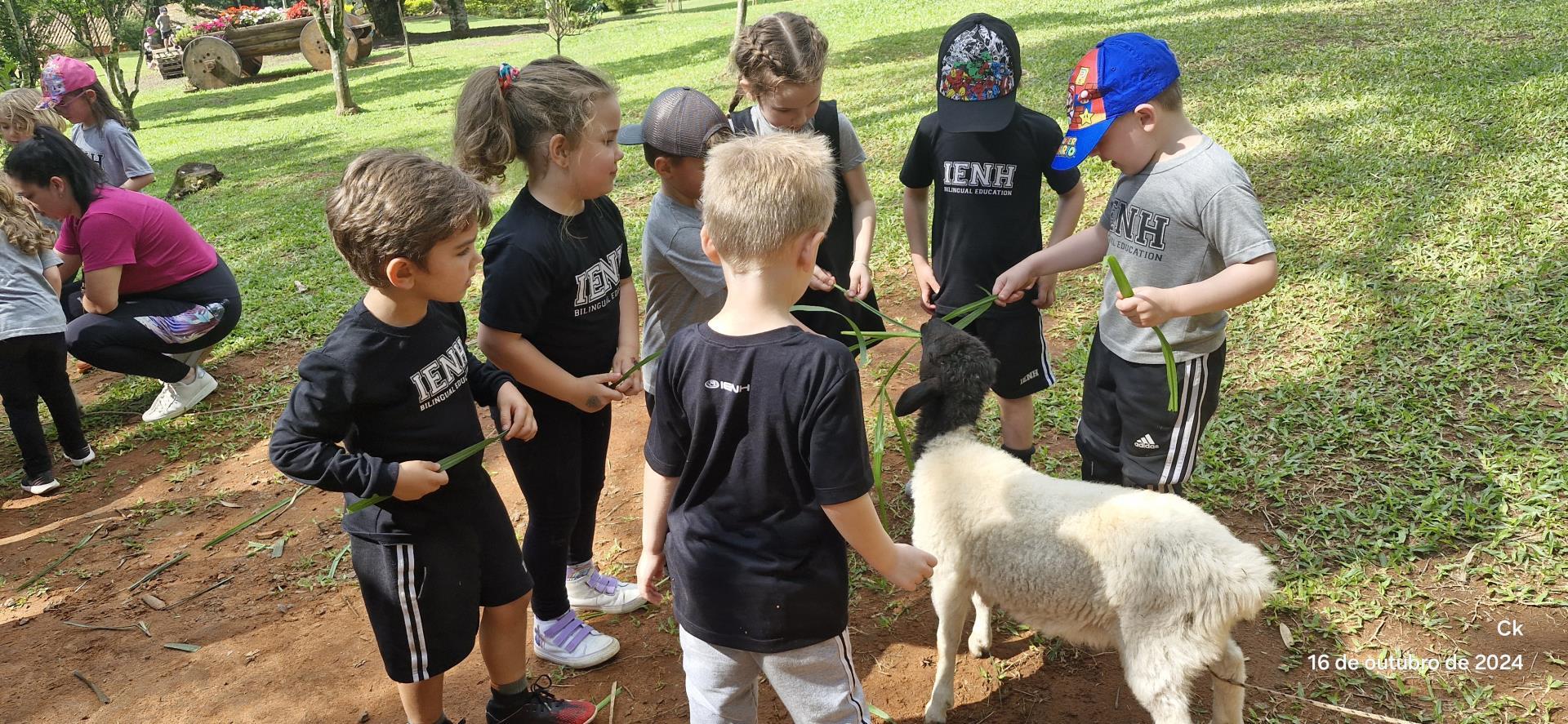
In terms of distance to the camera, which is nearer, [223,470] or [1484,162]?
[223,470]

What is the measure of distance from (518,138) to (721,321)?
1.37 meters

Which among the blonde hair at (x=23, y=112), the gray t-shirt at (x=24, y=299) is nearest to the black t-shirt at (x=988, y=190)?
the gray t-shirt at (x=24, y=299)

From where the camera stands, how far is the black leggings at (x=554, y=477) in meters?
3.34

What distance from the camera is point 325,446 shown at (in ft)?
8.21

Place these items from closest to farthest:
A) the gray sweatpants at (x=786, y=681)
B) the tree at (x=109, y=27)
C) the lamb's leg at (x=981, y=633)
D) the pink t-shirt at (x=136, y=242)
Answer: the gray sweatpants at (x=786, y=681)
the lamb's leg at (x=981, y=633)
the pink t-shirt at (x=136, y=242)
the tree at (x=109, y=27)

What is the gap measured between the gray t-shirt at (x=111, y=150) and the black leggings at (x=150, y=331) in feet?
4.91

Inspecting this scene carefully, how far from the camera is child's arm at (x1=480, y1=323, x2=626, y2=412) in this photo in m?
3.10

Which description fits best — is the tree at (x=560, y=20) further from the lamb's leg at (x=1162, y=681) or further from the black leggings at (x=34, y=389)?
the lamb's leg at (x=1162, y=681)

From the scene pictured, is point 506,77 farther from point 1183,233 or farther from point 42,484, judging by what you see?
point 42,484

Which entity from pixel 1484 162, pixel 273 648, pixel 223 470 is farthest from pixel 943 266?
pixel 1484 162

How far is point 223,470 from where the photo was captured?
5.75 meters

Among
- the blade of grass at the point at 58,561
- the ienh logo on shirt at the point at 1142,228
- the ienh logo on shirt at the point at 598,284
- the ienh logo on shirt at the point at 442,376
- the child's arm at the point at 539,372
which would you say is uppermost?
the ienh logo on shirt at the point at 1142,228

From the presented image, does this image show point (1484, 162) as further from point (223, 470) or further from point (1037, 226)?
point (223, 470)

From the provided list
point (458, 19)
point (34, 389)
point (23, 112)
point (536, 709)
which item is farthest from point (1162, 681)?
point (458, 19)
